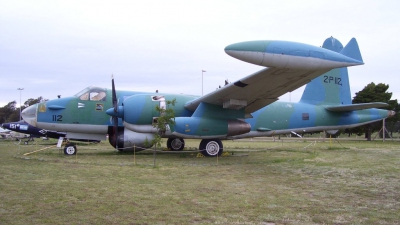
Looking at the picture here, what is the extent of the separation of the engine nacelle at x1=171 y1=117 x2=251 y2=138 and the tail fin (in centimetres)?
539

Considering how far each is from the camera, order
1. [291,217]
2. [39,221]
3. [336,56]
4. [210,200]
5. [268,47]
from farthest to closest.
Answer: [336,56], [268,47], [210,200], [291,217], [39,221]

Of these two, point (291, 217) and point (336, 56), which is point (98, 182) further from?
point (336, 56)

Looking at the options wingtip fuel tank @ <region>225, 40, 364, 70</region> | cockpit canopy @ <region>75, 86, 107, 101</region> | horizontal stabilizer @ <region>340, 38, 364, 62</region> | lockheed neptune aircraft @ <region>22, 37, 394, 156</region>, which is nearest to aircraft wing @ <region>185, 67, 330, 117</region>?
lockheed neptune aircraft @ <region>22, 37, 394, 156</region>

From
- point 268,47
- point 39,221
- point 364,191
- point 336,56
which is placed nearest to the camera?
point 39,221

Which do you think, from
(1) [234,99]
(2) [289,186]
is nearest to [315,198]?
(2) [289,186]

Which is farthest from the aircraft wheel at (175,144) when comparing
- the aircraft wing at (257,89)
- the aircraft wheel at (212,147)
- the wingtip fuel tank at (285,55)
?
the wingtip fuel tank at (285,55)

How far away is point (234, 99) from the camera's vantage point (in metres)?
13.7

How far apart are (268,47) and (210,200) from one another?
388cm

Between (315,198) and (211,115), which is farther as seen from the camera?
(211,115)

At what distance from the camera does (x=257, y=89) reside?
12.5 metres

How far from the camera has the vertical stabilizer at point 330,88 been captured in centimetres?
1798

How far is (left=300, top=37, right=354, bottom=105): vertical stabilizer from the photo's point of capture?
18.0 meters

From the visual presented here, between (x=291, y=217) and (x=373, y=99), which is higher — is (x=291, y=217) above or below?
below

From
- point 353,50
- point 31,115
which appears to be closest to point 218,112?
point 353,50
